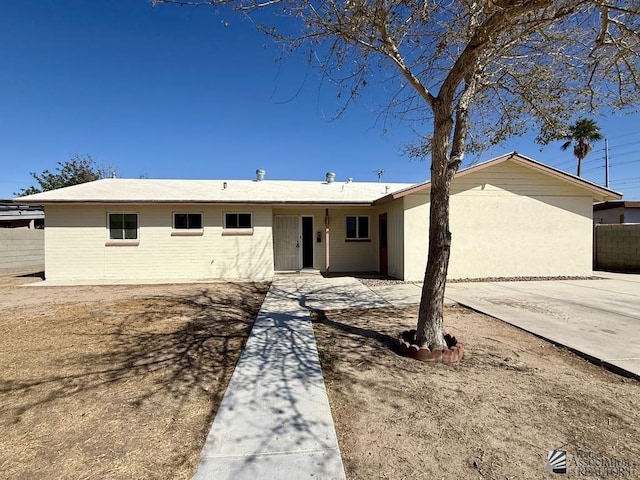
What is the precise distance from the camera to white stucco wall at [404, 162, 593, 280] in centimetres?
1073

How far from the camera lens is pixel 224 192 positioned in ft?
41.7

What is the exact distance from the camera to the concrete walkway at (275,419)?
223 cm

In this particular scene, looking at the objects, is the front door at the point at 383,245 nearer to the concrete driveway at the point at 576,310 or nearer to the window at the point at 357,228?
the window at the point at 357,228

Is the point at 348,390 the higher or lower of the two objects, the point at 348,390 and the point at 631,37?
the lower

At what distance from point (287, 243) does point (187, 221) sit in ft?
12.7

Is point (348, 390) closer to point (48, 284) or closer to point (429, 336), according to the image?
point (429, 336)

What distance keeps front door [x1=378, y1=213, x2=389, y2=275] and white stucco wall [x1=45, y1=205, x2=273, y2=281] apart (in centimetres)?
429

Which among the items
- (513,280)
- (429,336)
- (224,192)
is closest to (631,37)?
(429,336)

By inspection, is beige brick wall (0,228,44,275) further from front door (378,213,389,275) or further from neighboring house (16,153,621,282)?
front door (378,213,389,275)

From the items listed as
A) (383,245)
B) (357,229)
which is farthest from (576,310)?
(357,229)

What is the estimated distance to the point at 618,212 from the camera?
15992mm

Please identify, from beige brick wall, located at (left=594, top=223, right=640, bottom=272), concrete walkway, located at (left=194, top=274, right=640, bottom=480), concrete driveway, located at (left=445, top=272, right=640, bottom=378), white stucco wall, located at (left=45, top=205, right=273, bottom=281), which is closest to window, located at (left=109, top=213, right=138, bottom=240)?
white stucco wall, located at (left=45, top=205, right=273, bottom=281)

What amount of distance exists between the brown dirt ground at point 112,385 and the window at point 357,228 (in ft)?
22.8

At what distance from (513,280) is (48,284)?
1520 centimetres
